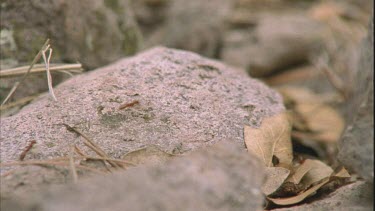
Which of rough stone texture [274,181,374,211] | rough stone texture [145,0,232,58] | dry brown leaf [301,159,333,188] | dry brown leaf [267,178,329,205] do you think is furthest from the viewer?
rough stone texture [145,0,232,58]

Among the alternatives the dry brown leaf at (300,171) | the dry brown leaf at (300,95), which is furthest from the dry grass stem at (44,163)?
the dry brown leaf at (300,95)

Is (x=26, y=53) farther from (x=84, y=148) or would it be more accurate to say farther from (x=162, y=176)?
(x=162, y=176)

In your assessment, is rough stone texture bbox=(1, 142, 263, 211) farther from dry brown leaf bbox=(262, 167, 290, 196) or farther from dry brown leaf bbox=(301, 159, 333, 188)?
dry brown leaf bbox=(301, 159, 333, 188)

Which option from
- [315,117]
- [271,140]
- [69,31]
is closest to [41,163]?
[271,140]

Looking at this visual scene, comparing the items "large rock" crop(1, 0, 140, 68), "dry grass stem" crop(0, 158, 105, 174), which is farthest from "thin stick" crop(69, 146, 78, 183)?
"large rock" crop(1, 0, 140, 68)

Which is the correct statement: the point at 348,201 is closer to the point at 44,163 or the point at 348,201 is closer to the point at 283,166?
the point at 283,166

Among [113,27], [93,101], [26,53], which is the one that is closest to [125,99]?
[93,101]
